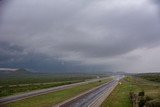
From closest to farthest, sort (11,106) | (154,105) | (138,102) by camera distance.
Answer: (154,105) → (138,102) → (11,106)

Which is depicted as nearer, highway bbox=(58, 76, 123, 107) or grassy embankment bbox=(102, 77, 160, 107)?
grassy embankment bbox=(102, 77, 160, 107)

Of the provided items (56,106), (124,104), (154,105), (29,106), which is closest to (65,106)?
(56,106)

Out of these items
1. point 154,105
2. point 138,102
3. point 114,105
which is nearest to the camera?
point 154,105

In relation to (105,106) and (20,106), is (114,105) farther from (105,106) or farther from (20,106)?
(20,106)

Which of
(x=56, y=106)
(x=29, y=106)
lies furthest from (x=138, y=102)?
(x=29, y=106)

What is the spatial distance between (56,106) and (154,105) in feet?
72.1

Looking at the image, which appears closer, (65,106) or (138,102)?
(138,102)

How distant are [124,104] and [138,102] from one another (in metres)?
10.3

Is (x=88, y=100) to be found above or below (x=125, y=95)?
below

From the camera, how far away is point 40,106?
146ft

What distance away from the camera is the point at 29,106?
4481 cm

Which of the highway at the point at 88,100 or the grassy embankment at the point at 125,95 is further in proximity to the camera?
the highway at the point at 88,100

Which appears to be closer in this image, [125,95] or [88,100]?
[88,100]

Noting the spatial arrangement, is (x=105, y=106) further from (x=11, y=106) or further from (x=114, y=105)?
(x=11, y=106)
